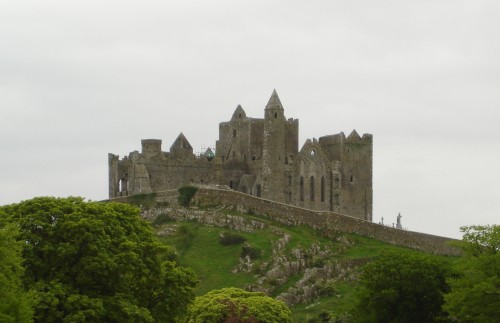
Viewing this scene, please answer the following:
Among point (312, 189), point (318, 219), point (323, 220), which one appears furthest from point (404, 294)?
point (312, 189)

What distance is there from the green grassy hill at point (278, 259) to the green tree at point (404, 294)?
334 inches

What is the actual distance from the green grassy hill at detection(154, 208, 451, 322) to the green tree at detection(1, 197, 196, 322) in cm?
2396

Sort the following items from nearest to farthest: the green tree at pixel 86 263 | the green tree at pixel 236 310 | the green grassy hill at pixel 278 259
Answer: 1. the green tree at pixel 86 263
2. the green tree at pixel 236 310
3. the green grassy hill at pixel 278 259

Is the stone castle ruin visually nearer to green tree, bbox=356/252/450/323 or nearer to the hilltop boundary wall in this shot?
the hilltop boundary wall

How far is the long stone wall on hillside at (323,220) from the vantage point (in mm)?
109625

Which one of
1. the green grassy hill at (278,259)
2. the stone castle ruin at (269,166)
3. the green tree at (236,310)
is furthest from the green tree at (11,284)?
the stone castle ruin at (269,166)

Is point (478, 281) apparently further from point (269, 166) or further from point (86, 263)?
point (269, 166)

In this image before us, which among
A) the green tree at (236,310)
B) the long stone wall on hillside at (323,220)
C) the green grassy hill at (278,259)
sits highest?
the long stone wall on hillside at (323,220)

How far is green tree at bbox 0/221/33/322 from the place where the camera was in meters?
55.7

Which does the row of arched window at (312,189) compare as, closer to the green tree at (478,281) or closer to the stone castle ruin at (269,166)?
the stone castle ruin at (269,166)

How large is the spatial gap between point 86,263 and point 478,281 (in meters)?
22.8

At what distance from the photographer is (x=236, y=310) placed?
79812 mm

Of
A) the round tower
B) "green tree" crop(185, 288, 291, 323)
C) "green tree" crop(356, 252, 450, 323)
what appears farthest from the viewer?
the round tower

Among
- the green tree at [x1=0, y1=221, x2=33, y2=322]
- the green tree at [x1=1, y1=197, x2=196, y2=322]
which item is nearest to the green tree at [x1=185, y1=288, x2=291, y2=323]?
the green tree at [x1=1, y1=197, x2=196, y2=322]
